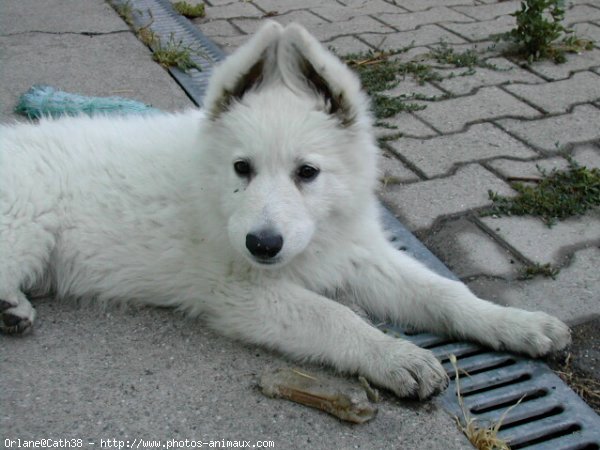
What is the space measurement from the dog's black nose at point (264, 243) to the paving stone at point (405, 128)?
7.09 feet

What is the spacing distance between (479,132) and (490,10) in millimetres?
2633

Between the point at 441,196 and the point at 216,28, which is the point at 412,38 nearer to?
Result: the point at 216,28

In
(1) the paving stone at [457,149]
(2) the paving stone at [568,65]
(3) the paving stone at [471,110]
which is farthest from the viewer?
(2) the paving stone at [568,65]

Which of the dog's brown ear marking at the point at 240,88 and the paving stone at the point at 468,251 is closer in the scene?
the dog's brown ear marking at the point at 240,88

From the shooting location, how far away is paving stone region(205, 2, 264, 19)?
6.04 m

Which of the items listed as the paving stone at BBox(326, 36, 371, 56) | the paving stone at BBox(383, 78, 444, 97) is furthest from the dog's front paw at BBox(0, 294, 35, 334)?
the paving stone at BBox(326, 36, 371, 56)

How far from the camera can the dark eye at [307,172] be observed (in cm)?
242

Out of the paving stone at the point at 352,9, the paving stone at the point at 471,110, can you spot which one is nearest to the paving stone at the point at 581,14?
the paving stone at the point at 352,9

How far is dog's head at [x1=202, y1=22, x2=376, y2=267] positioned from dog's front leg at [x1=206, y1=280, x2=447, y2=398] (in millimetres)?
256

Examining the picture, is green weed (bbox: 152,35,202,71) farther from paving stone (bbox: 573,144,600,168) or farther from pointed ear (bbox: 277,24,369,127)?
paving stone (bbox: 573,144,600,168)

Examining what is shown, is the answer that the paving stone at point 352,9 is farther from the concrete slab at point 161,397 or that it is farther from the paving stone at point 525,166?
the concrete slab at point 161,397

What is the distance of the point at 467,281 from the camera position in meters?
3.10

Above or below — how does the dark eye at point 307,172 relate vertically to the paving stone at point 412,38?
above

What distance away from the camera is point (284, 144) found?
2.38 meters
